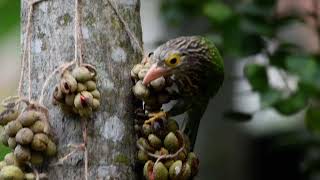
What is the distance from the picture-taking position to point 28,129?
2.94m

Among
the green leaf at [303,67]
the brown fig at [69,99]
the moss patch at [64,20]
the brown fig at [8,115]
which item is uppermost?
the moss patch at [64,20]

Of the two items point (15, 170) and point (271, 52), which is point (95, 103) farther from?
point (271, 52)

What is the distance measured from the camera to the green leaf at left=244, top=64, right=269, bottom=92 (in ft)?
15.8

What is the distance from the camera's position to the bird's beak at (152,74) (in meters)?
3.06

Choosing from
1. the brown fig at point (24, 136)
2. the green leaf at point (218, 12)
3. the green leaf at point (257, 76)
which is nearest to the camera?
the brown fig at point (24, 136)

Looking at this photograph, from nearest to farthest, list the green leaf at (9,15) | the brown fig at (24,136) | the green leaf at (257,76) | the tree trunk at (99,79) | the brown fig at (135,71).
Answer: the brown fig at (24,136) < the tree trunk at (99,79) < the brown fig at (135,71) < the green leaf at (257,76) < the green leaf at (9,15)

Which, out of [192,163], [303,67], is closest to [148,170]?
[192,163]

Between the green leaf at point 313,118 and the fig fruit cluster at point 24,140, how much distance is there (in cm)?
214

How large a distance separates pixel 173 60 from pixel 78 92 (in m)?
0.42

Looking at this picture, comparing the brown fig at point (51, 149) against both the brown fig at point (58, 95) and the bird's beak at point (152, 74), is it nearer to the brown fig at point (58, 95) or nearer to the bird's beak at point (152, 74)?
the brown fig at point (58, 95)

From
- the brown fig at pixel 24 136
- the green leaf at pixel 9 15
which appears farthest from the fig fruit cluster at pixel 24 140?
the green leaf at pixel 9 15

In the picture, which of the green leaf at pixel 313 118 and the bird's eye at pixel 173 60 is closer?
the bird's eye at pixel 173 60

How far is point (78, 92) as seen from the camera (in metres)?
2.96

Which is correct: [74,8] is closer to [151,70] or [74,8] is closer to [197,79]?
[151,70]
